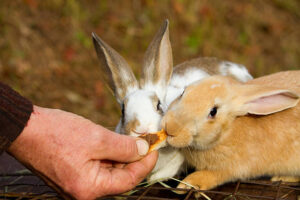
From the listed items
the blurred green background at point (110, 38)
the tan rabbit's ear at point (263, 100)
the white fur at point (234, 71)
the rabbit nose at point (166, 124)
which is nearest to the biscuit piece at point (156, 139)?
the rabbit nose at point (166, 124)

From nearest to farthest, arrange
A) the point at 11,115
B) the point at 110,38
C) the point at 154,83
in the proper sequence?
the point at 11,115 → the point at 154,83 → the point at 110,38

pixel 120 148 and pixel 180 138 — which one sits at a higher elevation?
pixel 180 138

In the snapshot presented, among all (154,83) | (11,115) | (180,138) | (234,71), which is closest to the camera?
(11,115)

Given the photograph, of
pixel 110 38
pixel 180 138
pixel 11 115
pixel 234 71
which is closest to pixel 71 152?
pixel 11 115

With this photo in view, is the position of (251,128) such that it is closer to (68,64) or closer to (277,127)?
(277,127)

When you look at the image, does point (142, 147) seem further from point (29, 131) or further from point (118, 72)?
point (118, 72)

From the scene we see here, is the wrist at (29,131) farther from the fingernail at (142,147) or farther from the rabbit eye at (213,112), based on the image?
the rabbit eye at (213,112)

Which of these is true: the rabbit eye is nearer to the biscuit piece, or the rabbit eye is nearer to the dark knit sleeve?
the biscuit piece
